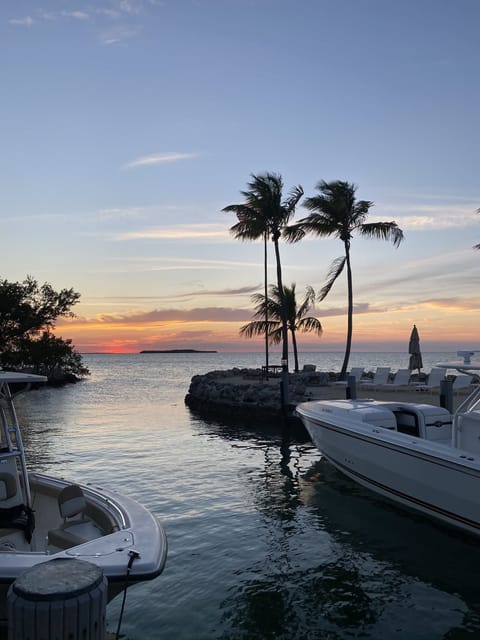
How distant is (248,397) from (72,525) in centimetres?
1917

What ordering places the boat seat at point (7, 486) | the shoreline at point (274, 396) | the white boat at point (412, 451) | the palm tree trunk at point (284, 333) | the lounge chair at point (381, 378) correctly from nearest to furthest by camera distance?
the boat seat at point (7, 486) → the white boat at point (412, 451) → the shoreline at point (274, 396) → the palm tree trunk at point (284, 333) → the lounge chair at point (381, 378)

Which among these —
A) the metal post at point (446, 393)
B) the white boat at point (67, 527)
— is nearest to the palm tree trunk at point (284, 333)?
the metal post at point (446, 393)

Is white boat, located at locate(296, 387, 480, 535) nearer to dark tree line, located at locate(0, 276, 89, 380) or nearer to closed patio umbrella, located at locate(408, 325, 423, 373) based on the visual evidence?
closed patio umbrella, located at locate(408, 325, 423, 373)

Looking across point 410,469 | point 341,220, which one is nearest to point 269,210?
point 341,220

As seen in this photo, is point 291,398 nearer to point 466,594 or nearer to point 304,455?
point 304,455

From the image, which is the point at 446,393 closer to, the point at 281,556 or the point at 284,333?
the point at 281,556

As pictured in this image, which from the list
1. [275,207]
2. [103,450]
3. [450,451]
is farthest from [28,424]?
[450,451]

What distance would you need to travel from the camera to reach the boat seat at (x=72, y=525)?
6742 mm

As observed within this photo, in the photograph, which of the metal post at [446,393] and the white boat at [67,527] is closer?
the white boat at [67,527]

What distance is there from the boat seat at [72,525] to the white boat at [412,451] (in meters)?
5.27

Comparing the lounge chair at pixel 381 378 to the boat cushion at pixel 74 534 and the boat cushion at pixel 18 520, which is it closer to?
the boat cushion at pixel 74 534

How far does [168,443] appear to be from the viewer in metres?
19.4

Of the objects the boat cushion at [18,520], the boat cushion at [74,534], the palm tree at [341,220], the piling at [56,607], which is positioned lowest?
the boat cushion at [74,534]

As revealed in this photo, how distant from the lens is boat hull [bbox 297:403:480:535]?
8484mm
